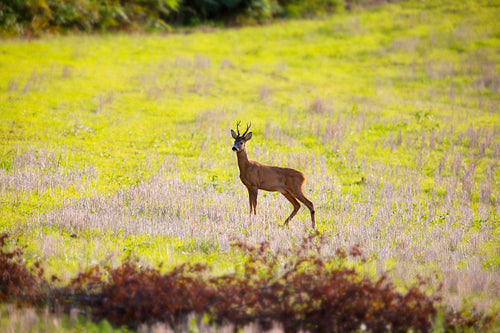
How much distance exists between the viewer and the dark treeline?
28594 millimetres

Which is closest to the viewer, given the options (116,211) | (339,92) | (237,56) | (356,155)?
(116,211)

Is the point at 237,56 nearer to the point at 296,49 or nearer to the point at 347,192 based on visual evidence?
the point at 296,49

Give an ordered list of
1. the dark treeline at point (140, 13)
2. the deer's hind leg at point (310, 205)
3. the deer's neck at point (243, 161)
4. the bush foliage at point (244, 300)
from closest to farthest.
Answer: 1. the bush foliage at point (244, 300)
2. the deer's hind leg at point (310, 205)
3. the deer's neck at point (243, 161)
4. the dark treeline at point (140, 13)

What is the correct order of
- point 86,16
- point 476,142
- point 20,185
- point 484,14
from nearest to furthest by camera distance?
point 20,185
point 476,142
point 86,16
point 484,14

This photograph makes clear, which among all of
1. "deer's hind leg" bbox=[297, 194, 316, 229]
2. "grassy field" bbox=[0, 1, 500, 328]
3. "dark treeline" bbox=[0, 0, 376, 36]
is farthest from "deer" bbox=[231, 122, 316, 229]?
"dark treeline" bbox=[0, 0, 376, 36]

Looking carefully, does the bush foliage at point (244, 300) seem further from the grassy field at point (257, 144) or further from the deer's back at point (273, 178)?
the deer's back at point (273, 178)

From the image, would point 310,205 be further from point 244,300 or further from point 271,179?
point 244,300

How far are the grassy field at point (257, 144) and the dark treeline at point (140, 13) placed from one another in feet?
6.52

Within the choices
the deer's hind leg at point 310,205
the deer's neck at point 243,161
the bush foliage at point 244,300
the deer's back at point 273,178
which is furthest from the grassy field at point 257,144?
the deer's neck at point 243,161

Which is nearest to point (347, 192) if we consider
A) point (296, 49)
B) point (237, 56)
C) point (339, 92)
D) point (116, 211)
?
A: point (116, 211)

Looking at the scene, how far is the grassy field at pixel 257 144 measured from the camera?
823 cm

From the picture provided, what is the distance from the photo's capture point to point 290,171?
9789mm

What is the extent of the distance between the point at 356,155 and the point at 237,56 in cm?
1549

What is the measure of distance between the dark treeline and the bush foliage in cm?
2498
